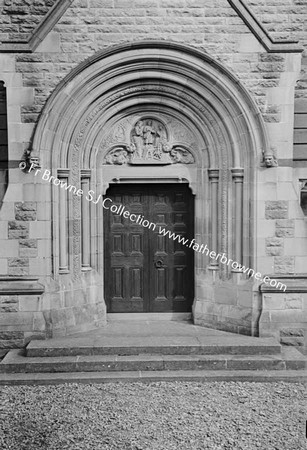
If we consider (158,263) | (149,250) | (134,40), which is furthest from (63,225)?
(134,40)

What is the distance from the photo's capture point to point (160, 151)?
309 inches

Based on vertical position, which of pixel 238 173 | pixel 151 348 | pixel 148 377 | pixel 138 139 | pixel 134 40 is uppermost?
pixel 134 40

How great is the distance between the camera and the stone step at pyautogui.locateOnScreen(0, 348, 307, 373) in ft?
20.9

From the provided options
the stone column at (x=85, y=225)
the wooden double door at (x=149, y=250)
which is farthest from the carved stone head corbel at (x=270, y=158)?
the stone column at (x=85, y=225)

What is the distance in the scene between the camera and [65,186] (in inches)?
289

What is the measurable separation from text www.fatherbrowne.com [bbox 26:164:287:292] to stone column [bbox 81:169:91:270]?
73 mm

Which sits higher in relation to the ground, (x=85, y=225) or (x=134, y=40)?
(x=134, y=40)

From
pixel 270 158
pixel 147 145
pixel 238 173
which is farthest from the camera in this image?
pixel 147 145

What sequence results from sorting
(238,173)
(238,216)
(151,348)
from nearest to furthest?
(151,348), (238,173), (238,216)

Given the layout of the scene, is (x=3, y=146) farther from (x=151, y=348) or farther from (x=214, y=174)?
(x=151, y=348)

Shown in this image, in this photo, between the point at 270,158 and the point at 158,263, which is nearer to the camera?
the point at 270,158

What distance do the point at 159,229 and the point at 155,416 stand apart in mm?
3536

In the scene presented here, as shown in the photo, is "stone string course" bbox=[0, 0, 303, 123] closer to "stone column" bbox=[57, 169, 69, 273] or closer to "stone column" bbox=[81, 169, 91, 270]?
"stone column" bbox=[57, 169, 69, 273]

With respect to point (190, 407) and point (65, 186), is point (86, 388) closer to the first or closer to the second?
point (190, 407)
